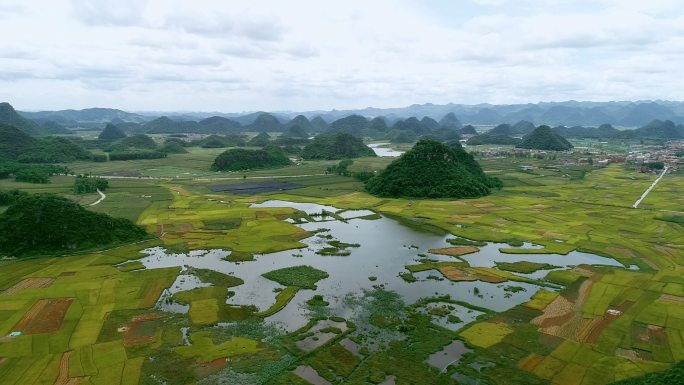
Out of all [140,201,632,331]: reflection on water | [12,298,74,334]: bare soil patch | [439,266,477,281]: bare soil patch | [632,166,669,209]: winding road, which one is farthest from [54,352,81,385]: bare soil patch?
[632,166,669,209]: winding road

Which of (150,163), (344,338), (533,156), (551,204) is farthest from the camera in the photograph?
(533,156)

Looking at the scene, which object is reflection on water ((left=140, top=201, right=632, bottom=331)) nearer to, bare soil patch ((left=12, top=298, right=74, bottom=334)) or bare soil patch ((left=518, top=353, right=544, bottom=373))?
bare soil patch ((left=518, top=353, right=544, bottom=373))

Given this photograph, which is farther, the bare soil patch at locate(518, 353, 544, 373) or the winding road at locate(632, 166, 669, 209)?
the winding road at locate(632, 166, 669, 209)

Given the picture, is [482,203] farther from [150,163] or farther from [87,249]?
[150,163]

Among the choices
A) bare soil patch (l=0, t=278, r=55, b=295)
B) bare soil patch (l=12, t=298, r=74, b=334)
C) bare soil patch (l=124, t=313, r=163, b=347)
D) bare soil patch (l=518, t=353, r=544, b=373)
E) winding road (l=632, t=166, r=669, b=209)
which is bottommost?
bare soil patch (l=518, t=353, r=544, b=373)

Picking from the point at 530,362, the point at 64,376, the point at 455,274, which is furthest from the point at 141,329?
the point at 455,274

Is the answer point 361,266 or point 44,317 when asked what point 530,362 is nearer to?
point 361,266

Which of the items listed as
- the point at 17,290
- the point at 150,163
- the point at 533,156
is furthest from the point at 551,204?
the point at 150,163

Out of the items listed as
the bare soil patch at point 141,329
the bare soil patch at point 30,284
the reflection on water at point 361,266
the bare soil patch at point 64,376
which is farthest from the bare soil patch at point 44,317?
the reflection on water at point 361,266
